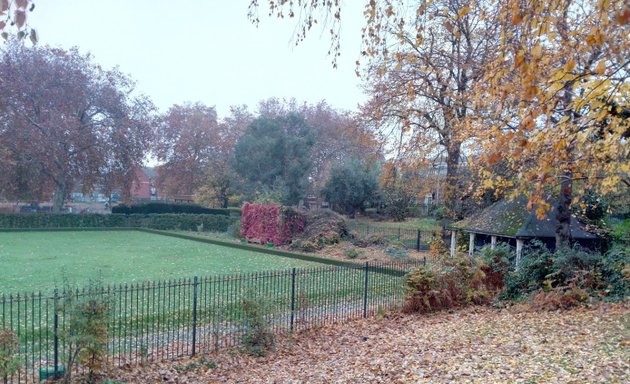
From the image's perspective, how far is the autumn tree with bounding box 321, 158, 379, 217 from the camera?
4197cm

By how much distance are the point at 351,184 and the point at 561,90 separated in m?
33.8

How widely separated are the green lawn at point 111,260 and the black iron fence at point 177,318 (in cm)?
254

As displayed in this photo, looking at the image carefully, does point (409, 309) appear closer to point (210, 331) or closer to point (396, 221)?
→ point (210, 331)

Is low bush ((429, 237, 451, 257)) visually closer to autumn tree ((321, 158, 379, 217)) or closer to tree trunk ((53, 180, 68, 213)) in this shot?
autumn tree ((321, 158, 379, 217))

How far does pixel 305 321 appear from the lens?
1008 centimetres

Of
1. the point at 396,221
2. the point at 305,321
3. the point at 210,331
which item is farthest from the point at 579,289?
the point at 396,221

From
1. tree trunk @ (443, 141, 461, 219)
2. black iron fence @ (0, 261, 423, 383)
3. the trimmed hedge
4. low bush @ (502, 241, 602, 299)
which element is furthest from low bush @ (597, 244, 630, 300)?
the trimmed hedge

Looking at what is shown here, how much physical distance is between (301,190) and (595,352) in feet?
116

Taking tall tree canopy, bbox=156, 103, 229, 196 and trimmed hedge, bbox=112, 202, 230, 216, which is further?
tall tree canopy, bbox=156, 103, 229, 196

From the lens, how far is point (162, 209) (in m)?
44.2

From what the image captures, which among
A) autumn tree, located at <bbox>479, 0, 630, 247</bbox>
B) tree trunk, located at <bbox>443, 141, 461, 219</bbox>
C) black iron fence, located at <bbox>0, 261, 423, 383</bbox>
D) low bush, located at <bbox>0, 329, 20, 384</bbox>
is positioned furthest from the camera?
tree trunk, located at <bbox>443, 141, 461, 219</bbox>

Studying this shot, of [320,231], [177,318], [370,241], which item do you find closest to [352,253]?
[370,241]

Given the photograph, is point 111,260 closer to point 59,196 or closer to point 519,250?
point 519,250

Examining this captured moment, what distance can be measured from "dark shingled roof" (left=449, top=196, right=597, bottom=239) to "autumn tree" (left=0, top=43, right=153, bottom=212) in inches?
1180
